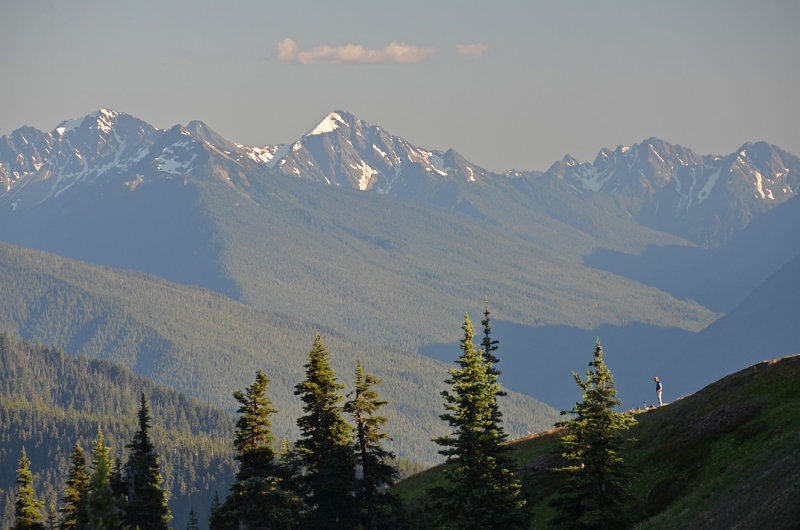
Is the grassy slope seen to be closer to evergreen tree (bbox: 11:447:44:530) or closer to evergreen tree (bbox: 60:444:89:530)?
evergreen tree (bbox: 60:444:89:530)

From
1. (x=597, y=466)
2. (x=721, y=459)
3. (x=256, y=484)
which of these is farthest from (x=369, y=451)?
(x=721, y=459)

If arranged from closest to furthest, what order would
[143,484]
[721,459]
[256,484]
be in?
1. [721,459]
2. [256,484]
3. [143,484]

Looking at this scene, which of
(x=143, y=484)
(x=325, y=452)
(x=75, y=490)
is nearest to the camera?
(x=325, y=452)

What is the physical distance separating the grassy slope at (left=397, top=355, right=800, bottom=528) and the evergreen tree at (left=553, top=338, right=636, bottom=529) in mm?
3277

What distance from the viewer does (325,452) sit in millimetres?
71688

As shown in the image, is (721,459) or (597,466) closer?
(597,466)

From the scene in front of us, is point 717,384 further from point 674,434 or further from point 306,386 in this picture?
point 306,386

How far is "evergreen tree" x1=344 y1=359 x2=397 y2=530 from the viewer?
6956 centimetres

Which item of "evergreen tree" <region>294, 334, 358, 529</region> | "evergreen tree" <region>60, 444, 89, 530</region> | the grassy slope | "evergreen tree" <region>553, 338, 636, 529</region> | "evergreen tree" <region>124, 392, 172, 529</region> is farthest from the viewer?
"evergreen tree" <region>60, 444, 89, 530</region>

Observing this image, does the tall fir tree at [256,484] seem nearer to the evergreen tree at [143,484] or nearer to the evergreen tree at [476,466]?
the evergreen tree at [143,484]

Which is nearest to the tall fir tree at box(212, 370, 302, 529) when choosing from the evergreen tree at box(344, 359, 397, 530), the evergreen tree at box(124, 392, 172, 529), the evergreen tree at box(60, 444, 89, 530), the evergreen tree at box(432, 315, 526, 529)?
the evergreen tree at box(344, 359, 397, 530)

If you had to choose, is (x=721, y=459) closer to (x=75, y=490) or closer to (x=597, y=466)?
(x=597, y=466)

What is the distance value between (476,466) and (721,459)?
1457 cm

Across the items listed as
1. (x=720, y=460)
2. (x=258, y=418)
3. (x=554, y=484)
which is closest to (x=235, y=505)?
(x=258, y=418)
